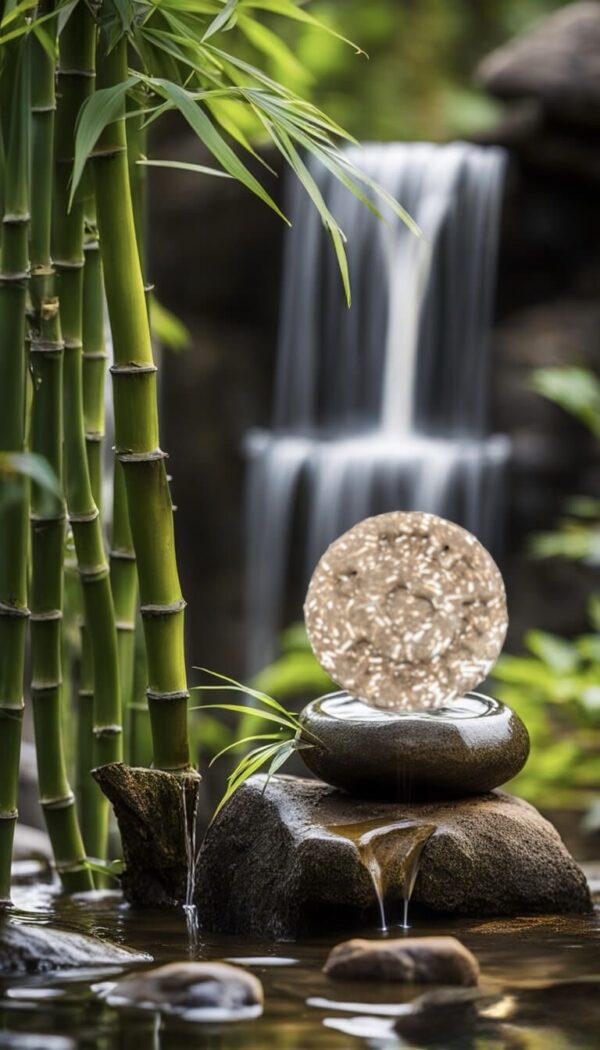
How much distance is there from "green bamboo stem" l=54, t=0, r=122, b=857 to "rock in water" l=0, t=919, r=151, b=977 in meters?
0.55

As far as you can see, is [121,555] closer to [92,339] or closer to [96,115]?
[92,339]

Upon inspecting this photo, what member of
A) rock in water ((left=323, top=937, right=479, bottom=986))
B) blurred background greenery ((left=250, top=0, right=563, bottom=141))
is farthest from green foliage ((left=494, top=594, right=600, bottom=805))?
blurred background greenery ((left=250, top=0, right=563, bottom=141))

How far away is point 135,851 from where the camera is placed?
225 centimetres

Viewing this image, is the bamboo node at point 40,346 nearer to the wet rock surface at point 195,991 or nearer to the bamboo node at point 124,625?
the bamboo node at point 124,625

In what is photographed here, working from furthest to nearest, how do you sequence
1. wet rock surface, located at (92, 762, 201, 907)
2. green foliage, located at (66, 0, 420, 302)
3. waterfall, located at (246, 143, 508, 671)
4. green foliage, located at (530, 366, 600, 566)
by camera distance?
waterfall, located at (246, 143, 508, 671) → green foliage, located at (530, 366, 600, 566) → wet rock surface, located at (92, 762, 201, 907) → green foliage, located at (66, 0, 420, 302)

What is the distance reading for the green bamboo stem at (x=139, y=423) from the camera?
6.49 ft

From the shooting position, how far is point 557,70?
231 inches

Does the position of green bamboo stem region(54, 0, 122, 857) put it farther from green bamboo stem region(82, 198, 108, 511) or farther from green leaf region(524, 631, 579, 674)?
green leaf region(524, 631, 579, 674)

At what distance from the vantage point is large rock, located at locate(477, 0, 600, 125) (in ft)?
19.2

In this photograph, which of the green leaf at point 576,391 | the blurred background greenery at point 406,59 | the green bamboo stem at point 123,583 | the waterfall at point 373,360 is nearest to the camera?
the green bamboo stem at point 123,583

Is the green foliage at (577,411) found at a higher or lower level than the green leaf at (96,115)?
lower

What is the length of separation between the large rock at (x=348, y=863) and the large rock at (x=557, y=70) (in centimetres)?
435

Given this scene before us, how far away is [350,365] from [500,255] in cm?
89

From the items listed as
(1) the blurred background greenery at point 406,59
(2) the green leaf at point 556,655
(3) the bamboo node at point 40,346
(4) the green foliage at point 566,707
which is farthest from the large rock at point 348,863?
(1) the blurred background greenery at point 406,59
